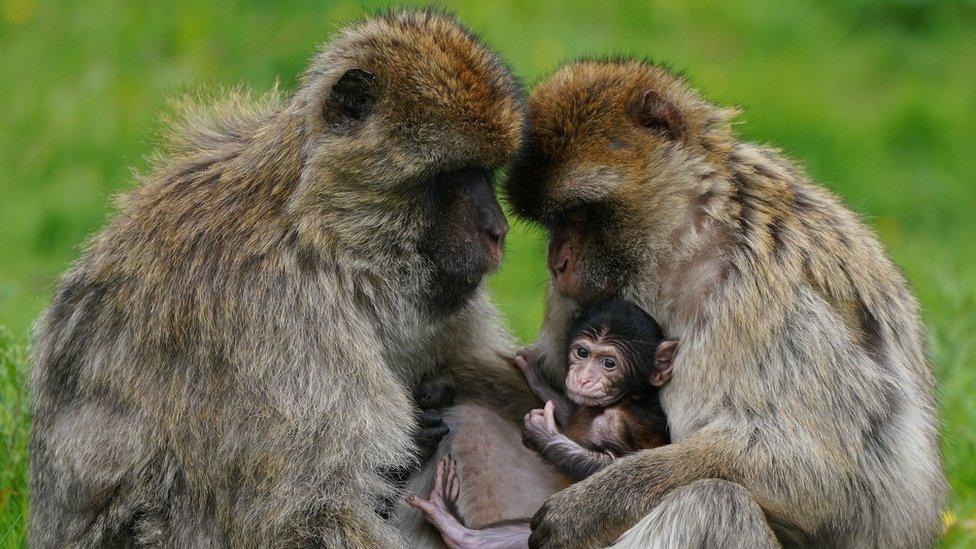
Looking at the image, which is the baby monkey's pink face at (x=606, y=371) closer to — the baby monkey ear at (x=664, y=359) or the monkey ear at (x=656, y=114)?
the baby monkey ear at (x=664, y=359)

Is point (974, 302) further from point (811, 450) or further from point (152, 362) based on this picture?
point (152, 362)

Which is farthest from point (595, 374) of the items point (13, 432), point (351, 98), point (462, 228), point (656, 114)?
point (13, 432)

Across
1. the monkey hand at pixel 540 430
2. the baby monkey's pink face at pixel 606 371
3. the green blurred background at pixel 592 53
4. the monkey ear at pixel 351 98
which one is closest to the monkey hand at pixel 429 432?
the monkey hand at pixel 540 430

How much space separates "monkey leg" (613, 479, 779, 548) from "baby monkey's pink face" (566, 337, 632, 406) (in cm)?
70

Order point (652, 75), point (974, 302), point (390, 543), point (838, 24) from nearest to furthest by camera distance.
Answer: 1. point (390, 543)
2. point (652, 75)
3. point (974, 302)
4. point (838, 24)

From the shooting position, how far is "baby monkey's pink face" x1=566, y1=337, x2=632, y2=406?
212 inches

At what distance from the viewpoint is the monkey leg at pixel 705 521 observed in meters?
4.70

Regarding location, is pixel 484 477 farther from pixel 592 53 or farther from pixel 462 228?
pixel 592 53

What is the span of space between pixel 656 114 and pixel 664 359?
3.03ft

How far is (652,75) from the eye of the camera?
5602 mm

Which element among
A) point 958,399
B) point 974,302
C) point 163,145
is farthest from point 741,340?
point 974,302

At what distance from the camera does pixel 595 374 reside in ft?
17.8

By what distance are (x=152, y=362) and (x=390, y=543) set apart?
A: 1.02m

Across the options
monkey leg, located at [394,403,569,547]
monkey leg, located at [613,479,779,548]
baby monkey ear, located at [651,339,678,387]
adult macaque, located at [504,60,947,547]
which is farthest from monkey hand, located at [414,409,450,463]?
monkey leg, located at [613,479,779,548]
